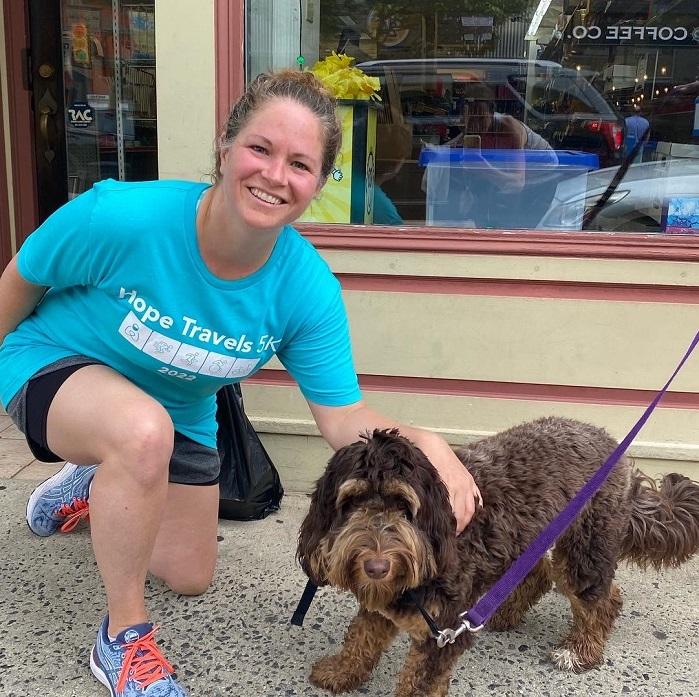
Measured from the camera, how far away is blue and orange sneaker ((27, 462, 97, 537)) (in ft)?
10.7

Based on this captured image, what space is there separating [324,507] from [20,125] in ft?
13.2

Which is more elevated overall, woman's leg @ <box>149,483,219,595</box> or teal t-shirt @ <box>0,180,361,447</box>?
teal t-shirt @ <box>0,180,361,447</box>

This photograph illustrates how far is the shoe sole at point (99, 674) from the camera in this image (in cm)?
240

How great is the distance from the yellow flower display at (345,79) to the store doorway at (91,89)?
170 cm

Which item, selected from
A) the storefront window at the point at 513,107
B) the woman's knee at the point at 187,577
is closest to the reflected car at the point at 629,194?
the storefront window at the point at 513,107

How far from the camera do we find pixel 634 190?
12.4ft

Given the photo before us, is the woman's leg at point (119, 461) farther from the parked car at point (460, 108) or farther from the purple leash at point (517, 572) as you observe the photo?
the parked car at point (460, 108)

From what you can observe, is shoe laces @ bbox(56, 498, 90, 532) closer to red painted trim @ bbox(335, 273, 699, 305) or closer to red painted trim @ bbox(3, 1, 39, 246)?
red painted trim @ bbox(335, 273, 699, 305)

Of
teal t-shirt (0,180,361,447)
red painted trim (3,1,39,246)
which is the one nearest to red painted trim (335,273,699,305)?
teal t-shirt (0,180,361,447)

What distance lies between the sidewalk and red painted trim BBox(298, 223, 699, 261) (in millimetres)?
1384

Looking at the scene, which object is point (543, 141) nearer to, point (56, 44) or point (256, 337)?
point (256, 337)

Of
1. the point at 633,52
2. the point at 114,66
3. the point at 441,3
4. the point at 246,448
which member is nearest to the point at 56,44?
the point at 114,66

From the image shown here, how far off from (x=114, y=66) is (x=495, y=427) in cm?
344

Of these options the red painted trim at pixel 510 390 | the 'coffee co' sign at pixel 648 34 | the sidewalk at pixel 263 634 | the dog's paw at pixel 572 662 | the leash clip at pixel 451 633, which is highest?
the 'coffee co' sign at pixel 648 34
